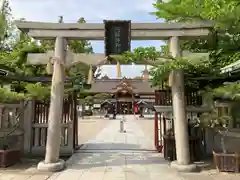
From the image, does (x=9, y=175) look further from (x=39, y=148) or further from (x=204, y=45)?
(x=204, y=45)

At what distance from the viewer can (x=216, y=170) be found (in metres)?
6.65

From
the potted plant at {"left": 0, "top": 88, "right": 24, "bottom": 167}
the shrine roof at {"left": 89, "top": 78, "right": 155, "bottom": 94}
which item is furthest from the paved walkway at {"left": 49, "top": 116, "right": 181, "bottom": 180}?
the shrine roof at {"left": 89, "top": 78, "right": 155, "bottom": 94}

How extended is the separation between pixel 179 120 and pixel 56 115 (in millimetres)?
3581

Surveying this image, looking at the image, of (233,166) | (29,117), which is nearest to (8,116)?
(29,117)

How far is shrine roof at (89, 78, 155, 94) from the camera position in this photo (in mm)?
41656

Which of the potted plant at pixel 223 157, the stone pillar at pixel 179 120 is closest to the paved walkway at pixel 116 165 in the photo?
the stone pillar at pixel 179 120

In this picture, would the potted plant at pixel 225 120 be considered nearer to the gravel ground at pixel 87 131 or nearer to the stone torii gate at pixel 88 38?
the stone torii gate at pixel 88 38

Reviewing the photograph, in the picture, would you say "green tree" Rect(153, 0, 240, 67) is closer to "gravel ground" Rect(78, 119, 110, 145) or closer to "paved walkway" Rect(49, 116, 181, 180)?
"paved walkway" Rect(49, 116, 181, 180)

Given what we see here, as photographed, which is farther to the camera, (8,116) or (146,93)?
(146,93)

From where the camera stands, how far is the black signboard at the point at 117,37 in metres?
7.17

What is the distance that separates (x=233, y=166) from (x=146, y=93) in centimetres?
3574

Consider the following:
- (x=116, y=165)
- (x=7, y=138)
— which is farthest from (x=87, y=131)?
(x=116, y=165)

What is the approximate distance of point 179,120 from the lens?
686cm

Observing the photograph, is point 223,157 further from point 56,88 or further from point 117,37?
point 56,88
